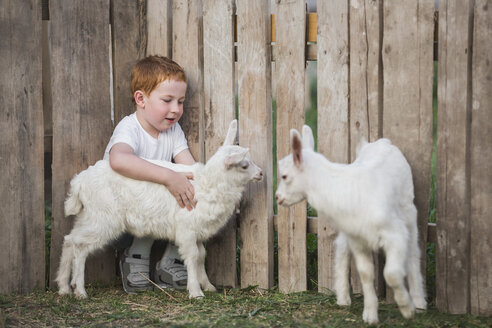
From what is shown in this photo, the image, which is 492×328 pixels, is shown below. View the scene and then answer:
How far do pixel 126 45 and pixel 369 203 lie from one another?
105 inches

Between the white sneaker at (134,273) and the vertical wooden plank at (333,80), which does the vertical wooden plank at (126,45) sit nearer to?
the white sneaker at (134,273)

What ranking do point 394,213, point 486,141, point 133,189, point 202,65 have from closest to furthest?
point 394,213 → point 486,141 → point 133,189 → point 202,65

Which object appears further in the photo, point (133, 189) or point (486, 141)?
point (133, 189)

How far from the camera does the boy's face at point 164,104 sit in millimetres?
4523

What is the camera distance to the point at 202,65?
475 cm

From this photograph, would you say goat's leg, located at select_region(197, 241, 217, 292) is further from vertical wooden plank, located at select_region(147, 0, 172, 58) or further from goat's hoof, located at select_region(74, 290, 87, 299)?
vertical wooden plank, located at select_region(147, 0, 172, 58)

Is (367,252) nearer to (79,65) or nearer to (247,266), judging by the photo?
(247,266)

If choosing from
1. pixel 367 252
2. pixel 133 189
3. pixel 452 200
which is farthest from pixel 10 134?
pixel 452 200

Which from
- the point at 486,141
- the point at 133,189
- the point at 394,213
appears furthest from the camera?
the point at 133,189

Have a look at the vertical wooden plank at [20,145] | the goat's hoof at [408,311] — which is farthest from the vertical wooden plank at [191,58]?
the goat's hoof at [408,311]

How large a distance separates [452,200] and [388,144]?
1.83 ft

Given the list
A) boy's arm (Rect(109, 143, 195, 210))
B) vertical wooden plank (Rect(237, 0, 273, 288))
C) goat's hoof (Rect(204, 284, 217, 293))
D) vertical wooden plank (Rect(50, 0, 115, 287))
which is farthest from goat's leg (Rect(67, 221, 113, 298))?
vertical wooden plank (Rect(237, 0, 273, 288))

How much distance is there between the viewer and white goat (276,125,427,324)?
328 centimetres

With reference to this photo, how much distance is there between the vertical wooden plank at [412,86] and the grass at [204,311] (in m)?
0.57
